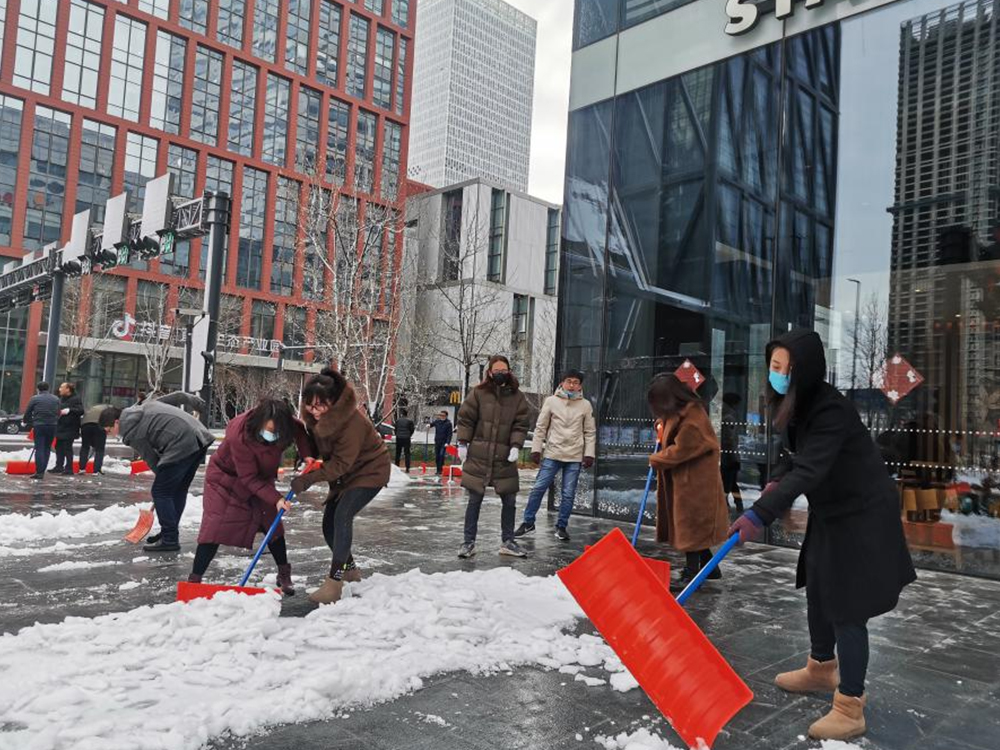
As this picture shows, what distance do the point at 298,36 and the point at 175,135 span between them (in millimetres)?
11987

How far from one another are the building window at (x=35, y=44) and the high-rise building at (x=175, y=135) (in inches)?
2.5

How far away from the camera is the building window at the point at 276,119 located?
1996 inches

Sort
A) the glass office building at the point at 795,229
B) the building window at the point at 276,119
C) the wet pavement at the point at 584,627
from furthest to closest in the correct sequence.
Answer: the building window at the point at 276,119, the glass office building at the point at 795,229, the wet pavement at the point at 584,627

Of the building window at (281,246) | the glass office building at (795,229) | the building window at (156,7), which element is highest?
the building window at (156,7)

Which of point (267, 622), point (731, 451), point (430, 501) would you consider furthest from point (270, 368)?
point (267, 622)

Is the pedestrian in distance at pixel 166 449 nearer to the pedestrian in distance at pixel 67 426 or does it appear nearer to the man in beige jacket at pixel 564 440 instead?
the man in beige jacket at pixel 564 440

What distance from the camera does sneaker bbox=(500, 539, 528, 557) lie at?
7179mm

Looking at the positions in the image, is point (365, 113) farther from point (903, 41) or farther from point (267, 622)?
point (267, 622)

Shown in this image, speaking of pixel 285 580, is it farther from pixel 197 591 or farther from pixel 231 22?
pixel 231 22

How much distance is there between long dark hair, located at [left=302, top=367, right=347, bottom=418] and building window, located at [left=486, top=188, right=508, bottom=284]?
51799 mm

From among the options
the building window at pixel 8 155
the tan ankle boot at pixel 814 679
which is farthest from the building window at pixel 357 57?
the tan ankle boot at pixel 814 679

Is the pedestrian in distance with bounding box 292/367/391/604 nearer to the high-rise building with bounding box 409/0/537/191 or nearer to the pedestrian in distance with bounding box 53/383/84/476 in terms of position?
the pedestrian in distance with bounding box 53/383/84/476

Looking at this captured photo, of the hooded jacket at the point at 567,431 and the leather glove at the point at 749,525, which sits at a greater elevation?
the hooded jacket at the point at 567,431

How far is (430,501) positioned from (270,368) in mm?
37053
